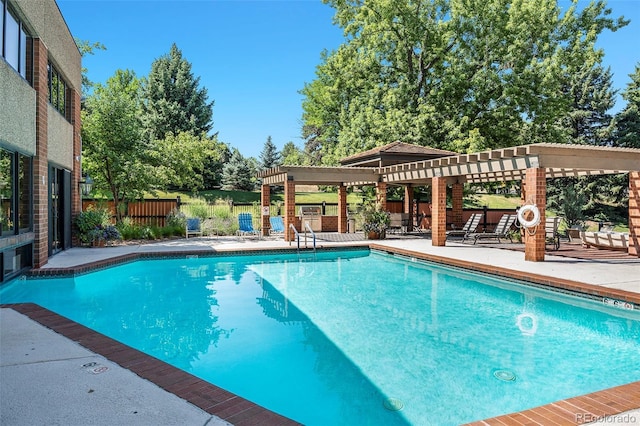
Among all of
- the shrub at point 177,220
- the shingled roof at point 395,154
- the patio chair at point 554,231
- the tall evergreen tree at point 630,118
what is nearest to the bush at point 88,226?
the shrub at point 177,220

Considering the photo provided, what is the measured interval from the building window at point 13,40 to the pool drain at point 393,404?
8085mm

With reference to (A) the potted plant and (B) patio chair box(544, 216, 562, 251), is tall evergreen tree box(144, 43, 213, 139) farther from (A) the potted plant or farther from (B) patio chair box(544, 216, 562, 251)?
(B) patio chair box(544, 216, 562, 251)

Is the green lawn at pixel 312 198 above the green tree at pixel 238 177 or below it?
below

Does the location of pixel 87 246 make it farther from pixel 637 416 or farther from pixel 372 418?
pixel 637 416

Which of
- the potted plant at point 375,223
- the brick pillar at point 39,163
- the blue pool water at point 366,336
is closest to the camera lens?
the blue pool water at point 366,336

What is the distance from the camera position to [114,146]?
15508 millimetres

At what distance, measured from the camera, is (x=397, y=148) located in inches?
686

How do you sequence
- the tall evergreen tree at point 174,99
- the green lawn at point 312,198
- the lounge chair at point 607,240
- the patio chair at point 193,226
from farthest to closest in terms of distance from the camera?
the tall evergreen tree at point 174,99, the green lawn at point 312,198, the patio chair at point 193,226, the lounge chair at point 607,240

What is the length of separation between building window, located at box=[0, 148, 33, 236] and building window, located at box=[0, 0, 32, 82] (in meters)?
1.68

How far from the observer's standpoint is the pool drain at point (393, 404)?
356 cm

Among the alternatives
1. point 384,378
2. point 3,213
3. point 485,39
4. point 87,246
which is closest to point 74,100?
point 87,246

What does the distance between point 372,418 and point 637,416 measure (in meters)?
1.88

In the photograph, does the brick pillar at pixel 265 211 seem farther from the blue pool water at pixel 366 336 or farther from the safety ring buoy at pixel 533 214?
the safety ring buoy at pixel 533 214

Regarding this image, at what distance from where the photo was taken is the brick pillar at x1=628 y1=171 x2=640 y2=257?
11.0m
